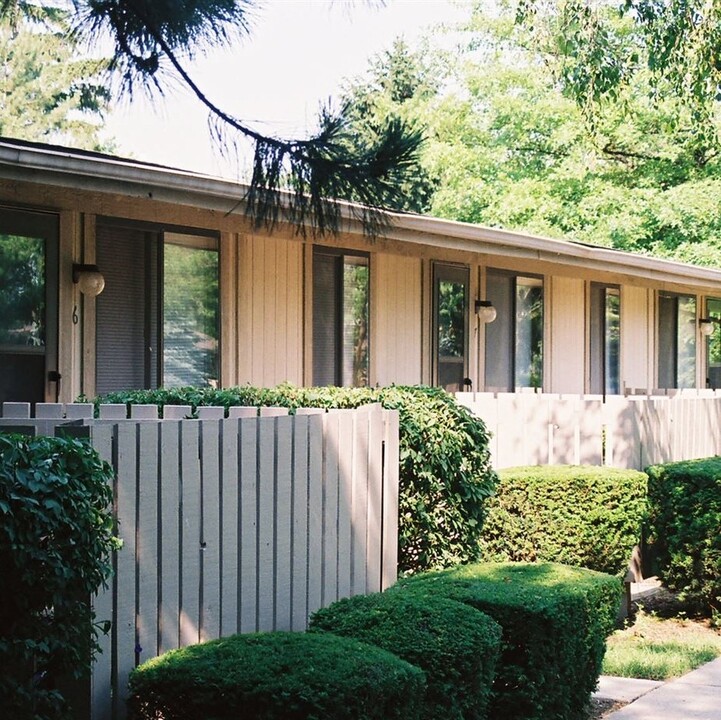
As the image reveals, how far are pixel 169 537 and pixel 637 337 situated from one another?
1500 centimetres

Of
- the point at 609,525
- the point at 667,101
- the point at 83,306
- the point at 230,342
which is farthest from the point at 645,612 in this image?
A: the point at 667,101

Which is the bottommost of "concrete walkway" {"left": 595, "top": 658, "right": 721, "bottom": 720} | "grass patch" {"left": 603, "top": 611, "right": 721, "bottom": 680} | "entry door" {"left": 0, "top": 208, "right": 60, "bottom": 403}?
"grass patch" {"left": 603, "top": 611, "right": 721, "bottom": 680}

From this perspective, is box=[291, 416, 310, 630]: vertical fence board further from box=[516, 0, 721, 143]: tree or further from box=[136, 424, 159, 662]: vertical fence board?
box=[516, 0, 721, 143]: tree

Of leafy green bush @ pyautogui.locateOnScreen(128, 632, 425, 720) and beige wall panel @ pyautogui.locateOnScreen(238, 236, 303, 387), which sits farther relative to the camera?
beige wall panel @ pyautogui.locateOnScreen(238, 236, 303, 387)

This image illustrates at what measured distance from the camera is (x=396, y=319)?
1282cm

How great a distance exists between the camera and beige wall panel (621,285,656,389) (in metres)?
17.8

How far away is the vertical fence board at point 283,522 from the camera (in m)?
4.82

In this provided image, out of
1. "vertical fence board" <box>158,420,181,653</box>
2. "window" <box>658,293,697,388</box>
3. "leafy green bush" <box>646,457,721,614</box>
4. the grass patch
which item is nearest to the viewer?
"vertical fence board" <box>158,420,181,653</box>

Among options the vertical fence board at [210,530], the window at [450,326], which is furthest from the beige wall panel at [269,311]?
the vertical fence board at [210,530]

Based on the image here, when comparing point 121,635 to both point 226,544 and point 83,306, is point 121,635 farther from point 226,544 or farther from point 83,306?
point 83,306

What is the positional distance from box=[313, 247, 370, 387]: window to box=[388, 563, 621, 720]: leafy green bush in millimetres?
6450

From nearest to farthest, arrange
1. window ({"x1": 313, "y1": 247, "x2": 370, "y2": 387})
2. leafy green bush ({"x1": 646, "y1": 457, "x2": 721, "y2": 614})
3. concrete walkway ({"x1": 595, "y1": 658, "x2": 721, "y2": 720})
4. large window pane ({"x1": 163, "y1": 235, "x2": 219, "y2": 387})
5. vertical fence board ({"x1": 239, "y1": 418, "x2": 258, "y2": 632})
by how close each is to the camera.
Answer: vertical fence board ({"x1": 239, "y1": 418, "x2": 258, "y2": 632})
concrete walkway ({"x1": 595, "y1": 658, "x2": 721, "y2": 720})
leafy green bush ({"x1": 646, "y1": 457, "x2": 721, "y2": 614})
large window pane ({"x1": 163, "y1": 235, "x2": 219, "y2": 387})
window ({"x1": 313, "y1": 247, "x2": 370, "y2": 387})

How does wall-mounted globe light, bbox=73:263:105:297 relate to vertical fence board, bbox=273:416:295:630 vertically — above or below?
above

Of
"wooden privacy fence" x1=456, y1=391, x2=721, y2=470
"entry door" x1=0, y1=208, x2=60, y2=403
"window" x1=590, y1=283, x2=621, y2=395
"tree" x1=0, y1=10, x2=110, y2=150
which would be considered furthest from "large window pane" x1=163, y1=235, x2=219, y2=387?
"tree" x1=0, y1=10, x2=110, y2=150
